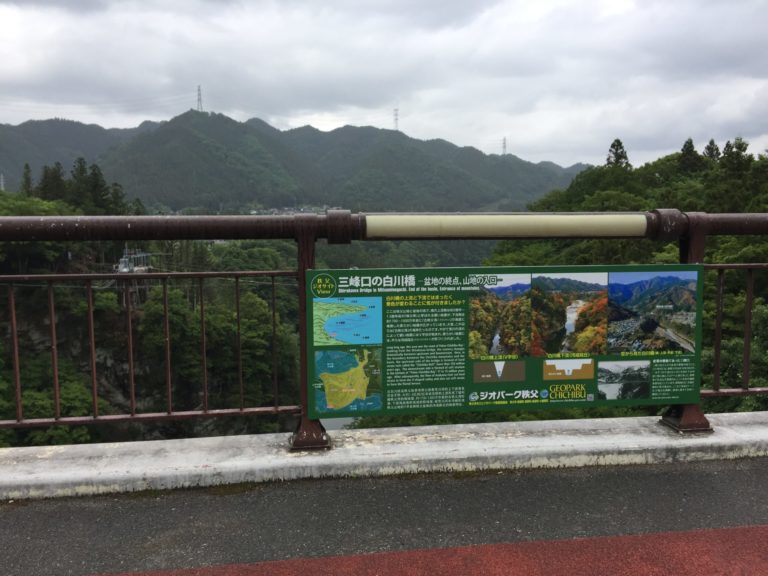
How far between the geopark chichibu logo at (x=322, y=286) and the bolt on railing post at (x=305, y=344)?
64 mm

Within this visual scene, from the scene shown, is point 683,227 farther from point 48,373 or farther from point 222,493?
point 48,373

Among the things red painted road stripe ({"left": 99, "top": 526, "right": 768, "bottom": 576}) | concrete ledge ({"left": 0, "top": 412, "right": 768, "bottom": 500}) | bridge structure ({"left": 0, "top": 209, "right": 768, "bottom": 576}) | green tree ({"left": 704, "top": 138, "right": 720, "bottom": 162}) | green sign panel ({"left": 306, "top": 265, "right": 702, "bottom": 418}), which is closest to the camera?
red painted road stripe ({"left": 99, "top": 526, "right": 768, "bottom": 576})

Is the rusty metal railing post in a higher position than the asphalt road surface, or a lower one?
higher

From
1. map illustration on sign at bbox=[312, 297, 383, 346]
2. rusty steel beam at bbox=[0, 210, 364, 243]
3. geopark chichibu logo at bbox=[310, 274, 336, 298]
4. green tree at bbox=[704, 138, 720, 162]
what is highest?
green tree at bbox=[704, 138, 720, 162]

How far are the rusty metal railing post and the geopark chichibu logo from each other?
2.12m

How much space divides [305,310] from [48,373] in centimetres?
4848

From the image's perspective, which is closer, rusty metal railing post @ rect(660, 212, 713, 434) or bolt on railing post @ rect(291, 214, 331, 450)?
bolt on railing post @ rect(291, 214, 331, 450)

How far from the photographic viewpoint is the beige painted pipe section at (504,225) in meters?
3.25

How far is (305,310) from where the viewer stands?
3.21 m

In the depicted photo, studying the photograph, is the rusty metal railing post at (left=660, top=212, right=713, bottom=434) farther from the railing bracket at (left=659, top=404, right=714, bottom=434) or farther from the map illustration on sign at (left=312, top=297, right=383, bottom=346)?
the map illustration on sign at (left=312, top=297, right=383, bottom=346)

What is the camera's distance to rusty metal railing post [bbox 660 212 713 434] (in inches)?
137

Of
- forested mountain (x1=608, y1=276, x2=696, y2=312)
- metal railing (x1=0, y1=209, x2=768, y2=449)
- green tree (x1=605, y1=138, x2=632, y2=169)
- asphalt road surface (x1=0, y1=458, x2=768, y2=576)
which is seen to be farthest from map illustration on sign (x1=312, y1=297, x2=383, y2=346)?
green tree (x1=605, y1=138, x2=632, y2=169)

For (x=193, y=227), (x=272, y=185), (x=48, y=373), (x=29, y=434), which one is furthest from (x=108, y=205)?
(x=272, y=185)

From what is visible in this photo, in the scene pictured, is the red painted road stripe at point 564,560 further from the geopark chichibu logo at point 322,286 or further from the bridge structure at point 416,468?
the geopark chichibu logo at point 322,286
